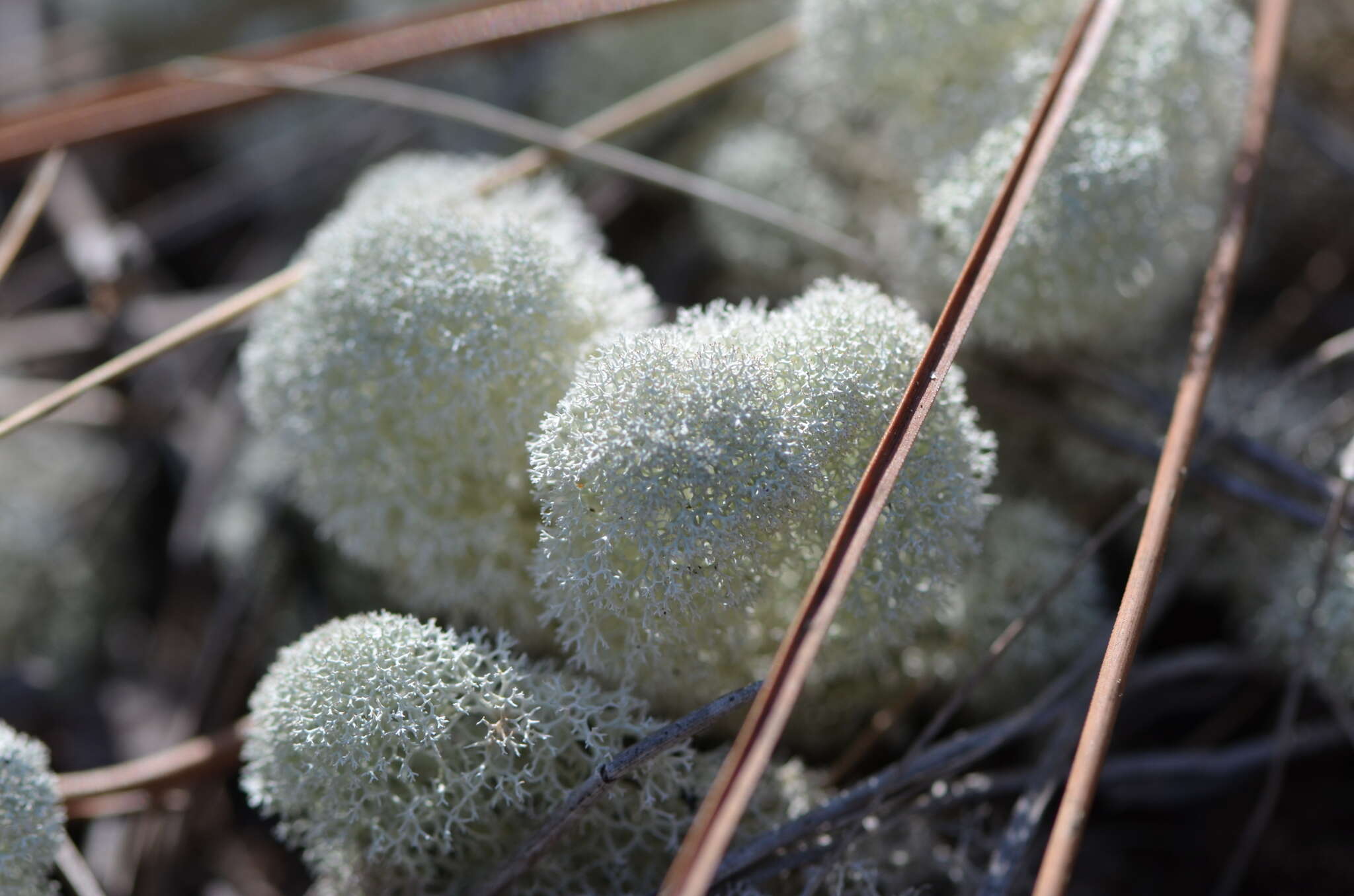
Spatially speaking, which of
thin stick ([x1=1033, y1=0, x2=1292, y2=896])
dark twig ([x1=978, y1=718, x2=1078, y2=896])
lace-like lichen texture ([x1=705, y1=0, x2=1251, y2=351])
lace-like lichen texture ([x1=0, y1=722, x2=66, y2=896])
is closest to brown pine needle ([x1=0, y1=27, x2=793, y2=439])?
lace-like lichen texture ([x1=705, y1=0, x2=1251, y2=351])

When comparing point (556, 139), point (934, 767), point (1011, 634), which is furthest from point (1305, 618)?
point (556, 139)

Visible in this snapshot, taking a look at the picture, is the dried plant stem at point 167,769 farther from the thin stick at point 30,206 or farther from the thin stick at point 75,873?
the thin stick at point 30,206

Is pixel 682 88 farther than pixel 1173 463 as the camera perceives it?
Yes

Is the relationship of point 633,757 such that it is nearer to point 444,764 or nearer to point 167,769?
point 444,764

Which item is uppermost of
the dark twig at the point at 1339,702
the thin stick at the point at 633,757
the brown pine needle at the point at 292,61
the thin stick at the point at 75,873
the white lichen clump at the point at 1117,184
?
the brown pine needle at the point at 292,61

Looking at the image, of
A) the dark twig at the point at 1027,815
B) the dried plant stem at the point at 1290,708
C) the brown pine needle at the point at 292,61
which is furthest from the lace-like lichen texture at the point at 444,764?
the brown pine needle at the point at 292,61

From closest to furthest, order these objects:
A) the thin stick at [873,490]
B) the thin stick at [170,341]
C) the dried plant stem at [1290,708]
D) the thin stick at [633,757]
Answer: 1. the thin stick at [873,490]
2. the thin stick at [633,757]
3. the dried plant stem at [1290,708]
4. the thin stick at [170,341]
